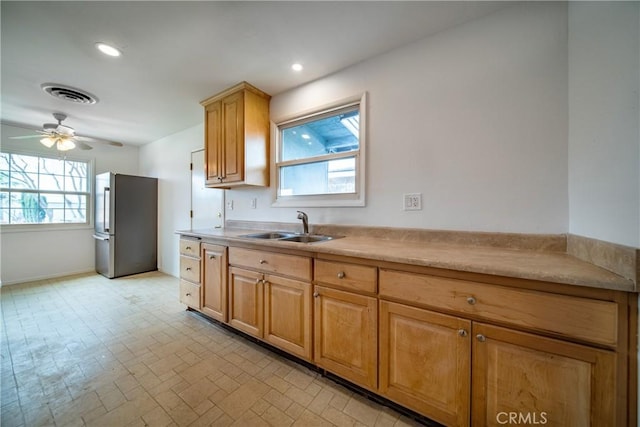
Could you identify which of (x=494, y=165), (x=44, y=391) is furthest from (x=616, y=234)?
(x=44, y=391)

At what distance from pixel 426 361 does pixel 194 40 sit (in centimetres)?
252

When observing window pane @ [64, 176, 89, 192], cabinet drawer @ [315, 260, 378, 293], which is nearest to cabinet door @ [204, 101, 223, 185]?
cabinet drawer @ [315, 260, 378, 293]

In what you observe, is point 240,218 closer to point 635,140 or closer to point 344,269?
point 344,269

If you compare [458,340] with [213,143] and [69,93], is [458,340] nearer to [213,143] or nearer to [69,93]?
[213,143]

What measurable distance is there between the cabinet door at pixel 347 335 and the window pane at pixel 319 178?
38.4 inches

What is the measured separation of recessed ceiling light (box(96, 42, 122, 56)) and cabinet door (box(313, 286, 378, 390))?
2363 mm

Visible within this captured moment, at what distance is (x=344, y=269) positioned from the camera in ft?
4.52

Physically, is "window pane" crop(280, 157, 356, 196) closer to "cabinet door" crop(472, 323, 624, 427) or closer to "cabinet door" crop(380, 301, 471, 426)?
"cabinet door" crop(380, 301, 471, 426)

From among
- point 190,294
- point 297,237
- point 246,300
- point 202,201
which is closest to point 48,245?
point 202,201

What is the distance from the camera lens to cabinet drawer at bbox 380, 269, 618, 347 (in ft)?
2.68

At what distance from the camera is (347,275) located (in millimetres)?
1367

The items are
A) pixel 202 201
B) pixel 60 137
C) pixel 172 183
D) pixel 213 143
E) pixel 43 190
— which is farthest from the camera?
pixel 172 183

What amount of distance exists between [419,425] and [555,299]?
925 mm

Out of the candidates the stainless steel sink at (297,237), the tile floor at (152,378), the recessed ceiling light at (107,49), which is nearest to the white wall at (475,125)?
the stainless steel sink at (297,237)
